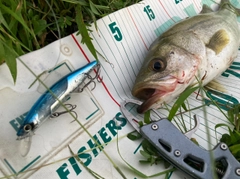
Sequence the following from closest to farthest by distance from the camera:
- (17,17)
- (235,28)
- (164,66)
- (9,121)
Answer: (9,121) → (17,17) → (164,66) → (235,28)

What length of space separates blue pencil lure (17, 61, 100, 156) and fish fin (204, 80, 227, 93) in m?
0.82

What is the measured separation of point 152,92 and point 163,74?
0.37ft

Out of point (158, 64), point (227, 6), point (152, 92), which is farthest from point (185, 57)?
point (227, 6)

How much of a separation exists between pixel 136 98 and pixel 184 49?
Result: 1.33ft

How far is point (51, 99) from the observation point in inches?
51.9

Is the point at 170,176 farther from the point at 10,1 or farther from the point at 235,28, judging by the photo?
the point at 235,28

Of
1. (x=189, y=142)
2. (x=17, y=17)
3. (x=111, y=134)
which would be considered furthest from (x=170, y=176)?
(x=17, y=17)

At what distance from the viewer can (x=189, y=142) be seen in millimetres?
1343

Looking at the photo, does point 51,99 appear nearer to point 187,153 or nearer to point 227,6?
point 187,153

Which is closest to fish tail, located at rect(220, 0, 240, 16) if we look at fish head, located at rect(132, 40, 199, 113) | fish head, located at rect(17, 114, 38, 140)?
fish head, located at rect(132, 40, 199, 113)

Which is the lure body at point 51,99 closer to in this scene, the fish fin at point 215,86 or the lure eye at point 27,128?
the lure eye at point 27,128

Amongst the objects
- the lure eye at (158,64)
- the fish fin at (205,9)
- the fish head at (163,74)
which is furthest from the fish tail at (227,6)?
the lure eye at (158,64)

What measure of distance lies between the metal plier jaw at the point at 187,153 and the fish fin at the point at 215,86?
63 centimetres

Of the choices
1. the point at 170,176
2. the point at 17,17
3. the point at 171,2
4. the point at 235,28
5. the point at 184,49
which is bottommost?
the point at 170,176
